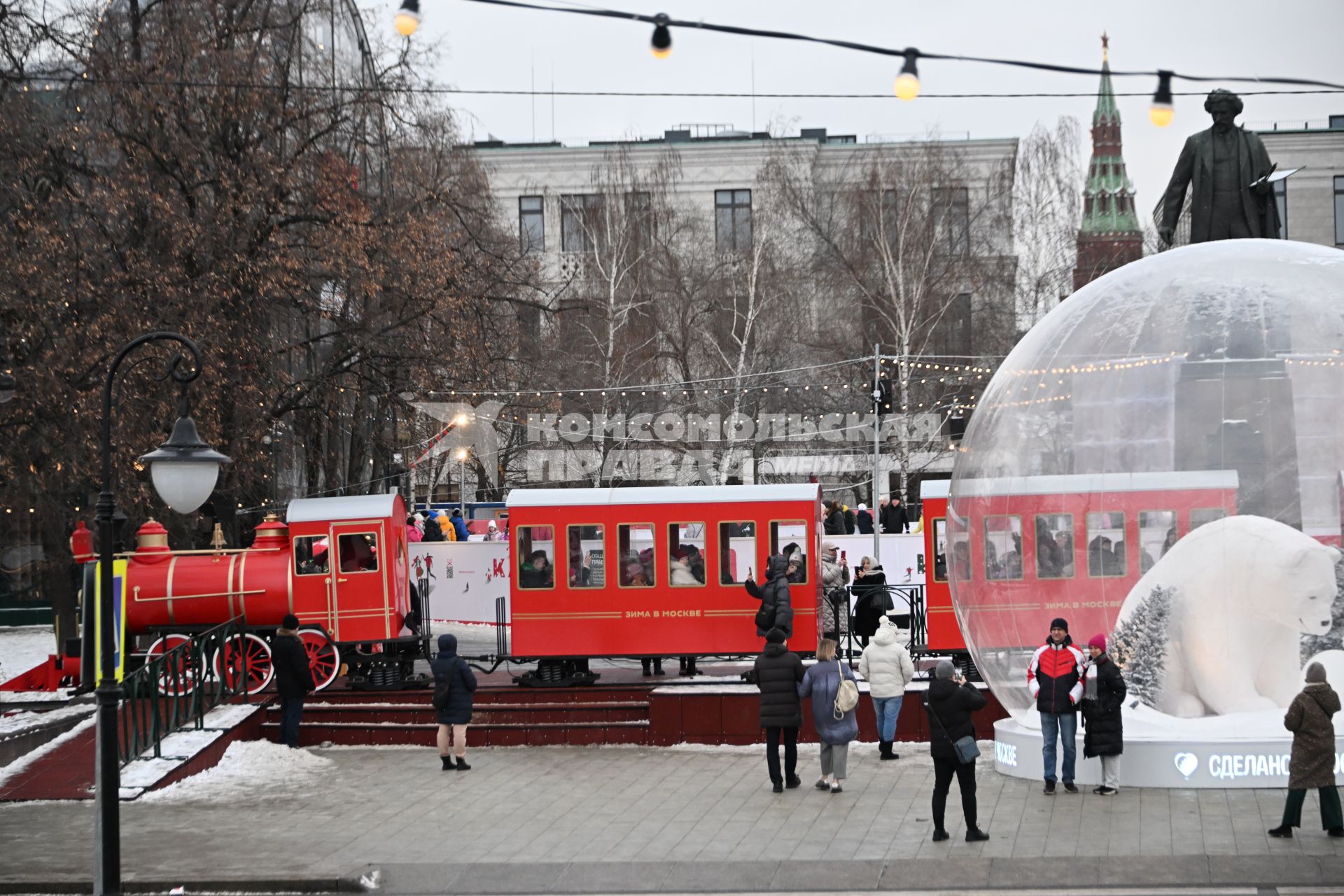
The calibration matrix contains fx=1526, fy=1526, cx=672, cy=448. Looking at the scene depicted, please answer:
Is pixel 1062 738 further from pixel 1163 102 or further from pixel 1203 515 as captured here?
pixel 1163 102

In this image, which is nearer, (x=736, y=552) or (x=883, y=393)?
(x=736, y=552)

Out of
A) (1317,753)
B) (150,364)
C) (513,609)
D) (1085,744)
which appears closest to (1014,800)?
(1085,744)

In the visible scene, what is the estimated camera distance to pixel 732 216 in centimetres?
5066

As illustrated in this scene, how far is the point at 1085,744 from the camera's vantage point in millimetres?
14273

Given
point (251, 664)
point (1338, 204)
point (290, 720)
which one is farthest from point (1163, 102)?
point (1338, 204)

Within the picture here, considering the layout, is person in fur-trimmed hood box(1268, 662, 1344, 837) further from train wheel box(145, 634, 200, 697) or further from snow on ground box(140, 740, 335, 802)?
train wheel box(145, 634, 200, 697)

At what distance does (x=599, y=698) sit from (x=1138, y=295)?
931 centimetres

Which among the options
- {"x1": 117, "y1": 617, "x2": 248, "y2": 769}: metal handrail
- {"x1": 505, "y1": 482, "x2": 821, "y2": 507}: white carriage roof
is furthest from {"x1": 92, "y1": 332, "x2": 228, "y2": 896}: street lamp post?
{"x1": 505, "y1": 482, "x2": 821, "y2": 507}: white carriage roof

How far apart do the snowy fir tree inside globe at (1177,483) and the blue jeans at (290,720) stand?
8.64 meters

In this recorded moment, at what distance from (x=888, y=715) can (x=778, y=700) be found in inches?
86.4

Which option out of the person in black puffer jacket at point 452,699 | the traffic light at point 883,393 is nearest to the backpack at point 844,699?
the person in black puffer jacket at point 452,699

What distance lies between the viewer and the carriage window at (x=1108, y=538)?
47.8 feet

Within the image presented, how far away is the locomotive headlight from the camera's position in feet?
39.4

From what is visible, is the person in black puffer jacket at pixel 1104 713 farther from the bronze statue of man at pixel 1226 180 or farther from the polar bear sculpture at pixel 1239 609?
the bronze statue of man at pixel 1226 180
